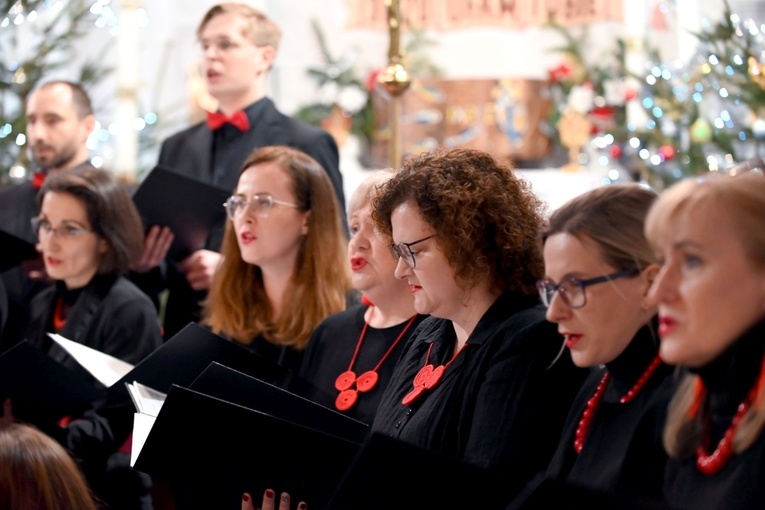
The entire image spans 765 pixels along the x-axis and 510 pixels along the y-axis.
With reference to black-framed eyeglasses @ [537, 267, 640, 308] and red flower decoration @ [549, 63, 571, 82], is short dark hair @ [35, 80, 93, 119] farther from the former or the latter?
red flower decoration @ [549, 63, 571, 82]

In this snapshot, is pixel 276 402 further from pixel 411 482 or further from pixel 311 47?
pixel 311 47

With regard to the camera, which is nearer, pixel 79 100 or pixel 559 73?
pixel 79 100

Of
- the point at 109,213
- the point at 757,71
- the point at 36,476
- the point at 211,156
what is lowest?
the point at 36,476

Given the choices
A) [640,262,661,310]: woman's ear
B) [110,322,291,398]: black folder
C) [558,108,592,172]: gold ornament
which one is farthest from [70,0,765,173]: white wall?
[640,262,661,310]: woman's ear

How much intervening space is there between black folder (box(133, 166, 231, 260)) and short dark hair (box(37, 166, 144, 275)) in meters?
0.08

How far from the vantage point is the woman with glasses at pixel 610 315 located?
223cm

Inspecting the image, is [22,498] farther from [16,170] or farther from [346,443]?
[16,170]

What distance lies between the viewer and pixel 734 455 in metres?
1.88

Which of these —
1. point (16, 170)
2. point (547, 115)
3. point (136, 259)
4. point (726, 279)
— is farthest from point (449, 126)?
point (726, 279)

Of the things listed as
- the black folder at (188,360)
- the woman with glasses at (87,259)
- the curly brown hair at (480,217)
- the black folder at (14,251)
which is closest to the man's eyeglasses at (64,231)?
the woman with glasses at (87,259)

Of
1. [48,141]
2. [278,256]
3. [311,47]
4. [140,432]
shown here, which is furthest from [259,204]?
[311,47]

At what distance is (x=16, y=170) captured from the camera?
6656mm

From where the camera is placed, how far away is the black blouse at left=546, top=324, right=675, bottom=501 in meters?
2.15

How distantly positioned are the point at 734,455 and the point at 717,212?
0.38m
